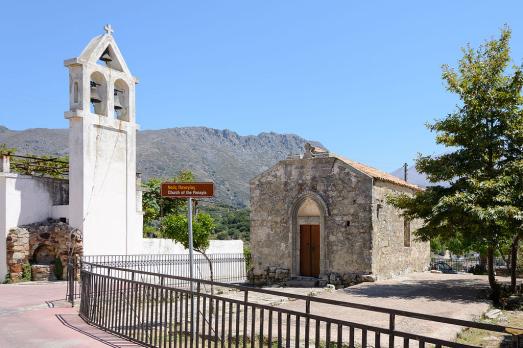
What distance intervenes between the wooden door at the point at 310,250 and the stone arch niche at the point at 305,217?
17 centimetres

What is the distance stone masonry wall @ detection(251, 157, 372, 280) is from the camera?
19.1 m

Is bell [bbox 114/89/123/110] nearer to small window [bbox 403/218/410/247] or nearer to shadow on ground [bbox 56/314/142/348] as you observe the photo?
shadow on ground [bbox 56/314/142/348]

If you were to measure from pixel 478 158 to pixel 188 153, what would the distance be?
125176 millimetres

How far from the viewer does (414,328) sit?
10.3 metres

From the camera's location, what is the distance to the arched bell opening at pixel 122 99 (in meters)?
24.0

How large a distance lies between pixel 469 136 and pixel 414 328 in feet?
24.6

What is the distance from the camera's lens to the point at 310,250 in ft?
67.4

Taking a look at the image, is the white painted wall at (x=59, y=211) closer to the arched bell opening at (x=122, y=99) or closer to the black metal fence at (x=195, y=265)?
the black metal fence at (x=195, y=265)

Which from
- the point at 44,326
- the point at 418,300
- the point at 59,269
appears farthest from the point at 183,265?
the point at 44,326

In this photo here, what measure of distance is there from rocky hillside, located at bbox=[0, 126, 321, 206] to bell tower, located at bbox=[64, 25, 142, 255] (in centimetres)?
8356

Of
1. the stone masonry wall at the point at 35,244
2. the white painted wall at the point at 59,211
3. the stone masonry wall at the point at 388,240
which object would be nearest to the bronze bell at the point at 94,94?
the white painted wall at the point at 59,211

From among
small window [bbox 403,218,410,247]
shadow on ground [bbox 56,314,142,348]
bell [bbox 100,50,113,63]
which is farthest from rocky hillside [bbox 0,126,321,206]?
shadow on ground [bbox 56,314,142,348]

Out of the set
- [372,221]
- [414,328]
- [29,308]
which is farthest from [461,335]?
[29,308]

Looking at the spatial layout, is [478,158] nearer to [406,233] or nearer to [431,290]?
[431,290]
